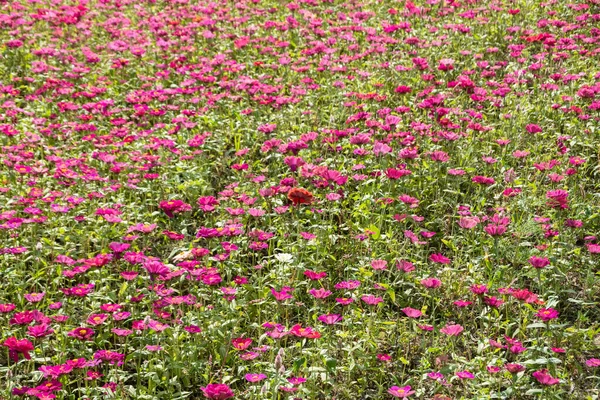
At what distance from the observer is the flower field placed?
10.3 ft

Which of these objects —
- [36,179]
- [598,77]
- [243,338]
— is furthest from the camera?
[598,77]

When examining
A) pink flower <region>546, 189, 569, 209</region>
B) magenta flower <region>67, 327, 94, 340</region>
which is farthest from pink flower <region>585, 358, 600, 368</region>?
magenta flower <region>67, 327, 94, 340</region>

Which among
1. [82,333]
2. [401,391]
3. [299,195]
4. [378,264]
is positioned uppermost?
[299,195]

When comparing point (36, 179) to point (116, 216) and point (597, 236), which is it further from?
point (597, 236)

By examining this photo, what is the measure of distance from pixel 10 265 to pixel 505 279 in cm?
271

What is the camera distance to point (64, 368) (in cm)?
285

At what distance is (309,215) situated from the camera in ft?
13.7

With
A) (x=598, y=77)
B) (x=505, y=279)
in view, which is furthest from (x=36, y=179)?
(x=598, y=77)

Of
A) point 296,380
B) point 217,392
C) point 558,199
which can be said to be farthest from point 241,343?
point 558,199

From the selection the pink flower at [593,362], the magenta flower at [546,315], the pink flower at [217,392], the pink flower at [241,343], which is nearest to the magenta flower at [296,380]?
the pink flower at [241,343]

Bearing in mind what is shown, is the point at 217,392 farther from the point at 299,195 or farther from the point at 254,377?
the point at 299,195

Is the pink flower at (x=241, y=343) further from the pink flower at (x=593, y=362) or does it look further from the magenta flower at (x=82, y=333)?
the pink flower at (x=593, y=362)

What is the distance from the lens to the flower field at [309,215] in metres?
3.15

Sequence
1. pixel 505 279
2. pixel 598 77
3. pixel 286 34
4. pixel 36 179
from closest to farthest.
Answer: pixel 505 279 → pixel 36 179 → pixel 598 77 → pixel 286 34
